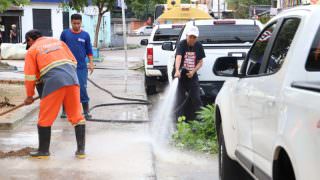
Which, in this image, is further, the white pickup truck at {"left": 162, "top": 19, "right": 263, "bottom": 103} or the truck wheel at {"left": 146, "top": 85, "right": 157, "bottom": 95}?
the truck wheel at {"left": 146, "top": 85, "right": 157, "bottom": 95}

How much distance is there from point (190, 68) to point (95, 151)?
2.49 m

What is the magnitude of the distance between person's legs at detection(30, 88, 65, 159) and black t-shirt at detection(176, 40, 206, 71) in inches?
114

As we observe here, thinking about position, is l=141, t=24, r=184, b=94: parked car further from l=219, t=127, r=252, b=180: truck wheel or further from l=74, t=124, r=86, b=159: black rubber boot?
l=219, t=127, r=252, b=180: truck wheel

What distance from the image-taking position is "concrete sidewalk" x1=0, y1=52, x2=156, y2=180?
22.6 feet

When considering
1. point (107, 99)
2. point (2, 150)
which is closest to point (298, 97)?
point (2, 150)

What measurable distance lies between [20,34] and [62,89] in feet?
109

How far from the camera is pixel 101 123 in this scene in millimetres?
10344

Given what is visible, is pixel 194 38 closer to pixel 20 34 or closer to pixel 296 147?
pixel 296 147

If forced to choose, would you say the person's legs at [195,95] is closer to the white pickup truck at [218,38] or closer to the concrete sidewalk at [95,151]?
the white pickup truck at [218,38]

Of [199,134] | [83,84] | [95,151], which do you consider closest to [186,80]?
[199,134]

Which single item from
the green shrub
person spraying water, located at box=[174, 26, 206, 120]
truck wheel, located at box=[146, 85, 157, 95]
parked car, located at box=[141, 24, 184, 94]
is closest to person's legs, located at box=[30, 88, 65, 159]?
the green shrub

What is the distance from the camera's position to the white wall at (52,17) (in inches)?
1553

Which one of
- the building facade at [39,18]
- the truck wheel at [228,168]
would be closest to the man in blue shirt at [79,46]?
the truck wheel at [228,168]

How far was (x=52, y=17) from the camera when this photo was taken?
40.1 meters
